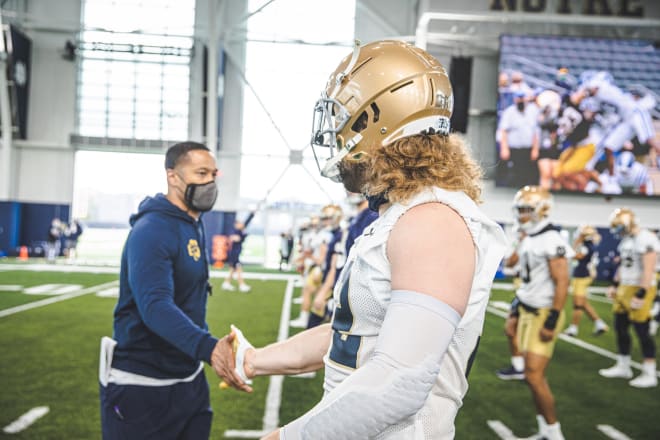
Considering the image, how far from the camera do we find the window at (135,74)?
25.7 metres

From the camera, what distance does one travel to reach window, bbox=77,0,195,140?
25.7 metres

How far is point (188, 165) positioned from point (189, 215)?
29 centimetres

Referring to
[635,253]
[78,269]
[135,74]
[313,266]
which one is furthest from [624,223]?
[135,74]

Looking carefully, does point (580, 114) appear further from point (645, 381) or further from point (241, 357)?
point (241, 357)

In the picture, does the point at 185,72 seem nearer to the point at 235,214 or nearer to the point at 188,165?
the point at 235,214

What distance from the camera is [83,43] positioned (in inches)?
1013

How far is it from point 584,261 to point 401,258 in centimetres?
1122

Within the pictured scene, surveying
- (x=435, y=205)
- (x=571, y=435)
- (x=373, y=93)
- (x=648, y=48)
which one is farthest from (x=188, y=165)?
(x=648, y=48)

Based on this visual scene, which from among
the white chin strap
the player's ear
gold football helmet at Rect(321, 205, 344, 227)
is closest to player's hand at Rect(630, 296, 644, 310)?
gold football helmet at Rect(321, 205, 344, 227)

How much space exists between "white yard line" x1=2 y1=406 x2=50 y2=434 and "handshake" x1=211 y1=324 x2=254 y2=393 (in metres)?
3.38

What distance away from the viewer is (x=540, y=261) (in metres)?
5.43

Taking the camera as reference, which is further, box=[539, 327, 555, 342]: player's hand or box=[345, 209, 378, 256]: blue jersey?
box=[539, 327, 555, 342]: player's hand

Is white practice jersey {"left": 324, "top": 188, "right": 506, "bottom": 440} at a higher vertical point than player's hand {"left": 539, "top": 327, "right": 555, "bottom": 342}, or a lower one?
higher

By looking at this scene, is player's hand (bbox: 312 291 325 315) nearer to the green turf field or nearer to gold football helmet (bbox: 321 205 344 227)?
the green turf field
